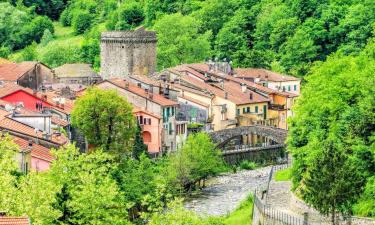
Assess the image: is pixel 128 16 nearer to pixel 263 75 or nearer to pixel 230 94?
pixel 263 75

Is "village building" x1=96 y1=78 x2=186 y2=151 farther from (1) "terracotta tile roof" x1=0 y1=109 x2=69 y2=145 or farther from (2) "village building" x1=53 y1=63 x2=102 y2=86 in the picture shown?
(1) "terracotta tile roof" x1=0 y1=109 x2=69 y2=145

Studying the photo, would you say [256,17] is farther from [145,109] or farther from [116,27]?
[145,109]

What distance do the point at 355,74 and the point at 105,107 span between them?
2031cm

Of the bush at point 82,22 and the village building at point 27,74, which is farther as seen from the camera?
the bush at point 82,22

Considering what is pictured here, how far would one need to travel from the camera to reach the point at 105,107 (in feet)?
228

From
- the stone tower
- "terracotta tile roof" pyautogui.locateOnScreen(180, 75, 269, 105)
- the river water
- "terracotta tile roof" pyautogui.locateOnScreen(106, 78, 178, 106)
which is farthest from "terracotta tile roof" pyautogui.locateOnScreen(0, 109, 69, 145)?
the stone tower

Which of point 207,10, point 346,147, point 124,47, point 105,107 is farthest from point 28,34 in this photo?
point 346,147

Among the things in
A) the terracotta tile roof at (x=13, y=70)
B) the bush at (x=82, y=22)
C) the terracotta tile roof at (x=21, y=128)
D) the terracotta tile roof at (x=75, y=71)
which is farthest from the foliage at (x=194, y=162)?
the bush at (x=82, y=22)

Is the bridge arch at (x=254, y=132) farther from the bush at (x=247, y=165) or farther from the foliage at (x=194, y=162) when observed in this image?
the foliage at (x=194, y=162)

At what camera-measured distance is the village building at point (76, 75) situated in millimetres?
105556

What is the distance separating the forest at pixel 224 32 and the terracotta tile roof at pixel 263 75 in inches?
231

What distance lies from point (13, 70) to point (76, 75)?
12739 mm

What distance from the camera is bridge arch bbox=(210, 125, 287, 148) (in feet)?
289

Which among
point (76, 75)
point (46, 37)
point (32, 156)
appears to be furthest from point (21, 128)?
point (46, 37)
